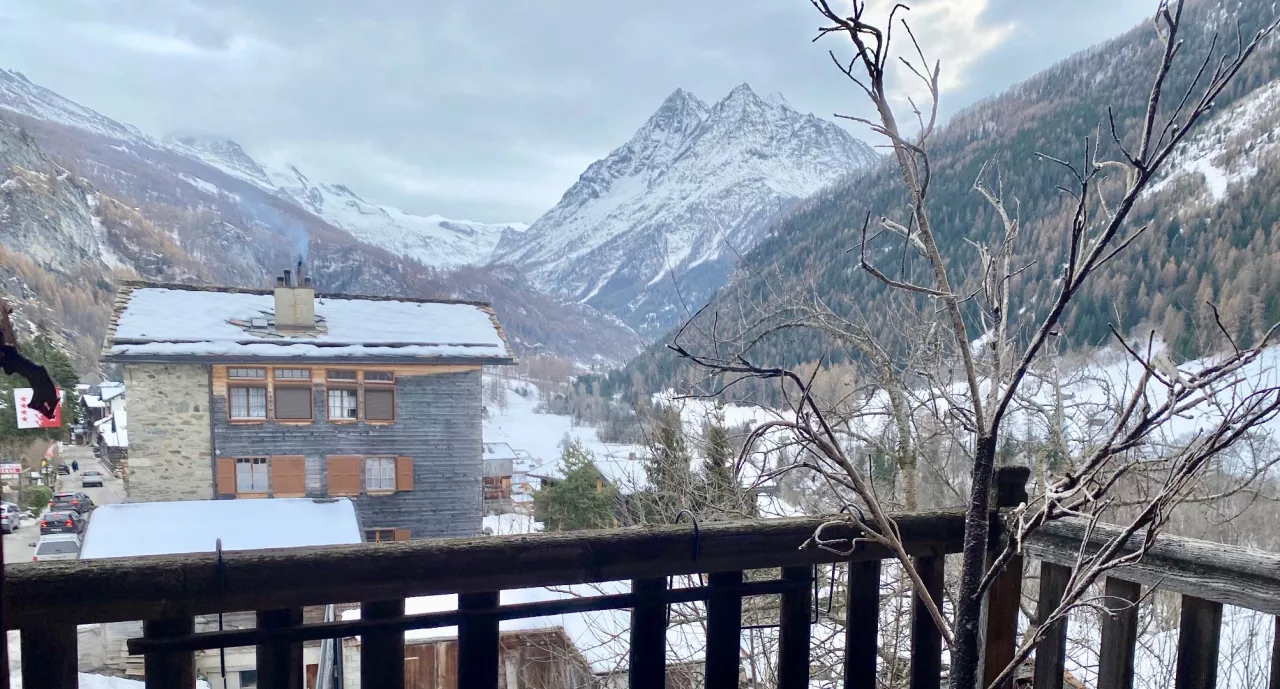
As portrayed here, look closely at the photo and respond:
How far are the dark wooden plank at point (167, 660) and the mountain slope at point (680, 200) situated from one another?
67.4 metres

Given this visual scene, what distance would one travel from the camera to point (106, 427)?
62.5ft

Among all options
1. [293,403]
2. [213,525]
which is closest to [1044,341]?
[213,525]

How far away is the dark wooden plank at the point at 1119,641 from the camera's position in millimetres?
1143

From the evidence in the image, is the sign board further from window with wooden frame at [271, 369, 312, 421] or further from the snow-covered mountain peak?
the snow-covered mountain peak

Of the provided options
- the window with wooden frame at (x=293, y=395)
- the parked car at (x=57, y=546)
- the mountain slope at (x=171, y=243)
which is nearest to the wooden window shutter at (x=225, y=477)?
the window with wooden frame at (x=293, y=395)

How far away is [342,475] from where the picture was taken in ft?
30.1

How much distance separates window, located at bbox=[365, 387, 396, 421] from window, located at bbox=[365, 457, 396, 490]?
0.59m

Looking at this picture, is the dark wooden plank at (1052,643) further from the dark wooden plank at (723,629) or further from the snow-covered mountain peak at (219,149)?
the snow-covered mountain peak at (219,149)

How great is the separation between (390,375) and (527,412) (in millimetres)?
14839

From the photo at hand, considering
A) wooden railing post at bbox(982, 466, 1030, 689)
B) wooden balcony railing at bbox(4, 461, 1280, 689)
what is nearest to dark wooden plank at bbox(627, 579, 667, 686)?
wooden balcony railing at bbox(4, 461, 1280, 689)

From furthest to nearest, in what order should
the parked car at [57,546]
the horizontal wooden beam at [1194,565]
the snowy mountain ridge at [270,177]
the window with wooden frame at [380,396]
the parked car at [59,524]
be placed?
1. the snowy mountain ridge at [270,177]
2. the parked car at [59,524]
3. the parked car at [57,546]
4. the window with wooden frame at [380,396]
5. the horizontal wooden beam at [1194,565]

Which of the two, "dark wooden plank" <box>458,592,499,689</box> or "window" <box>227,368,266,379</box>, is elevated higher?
"dark wooden plank" <box>458,592,499,689</box>

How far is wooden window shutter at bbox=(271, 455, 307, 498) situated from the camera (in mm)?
8984

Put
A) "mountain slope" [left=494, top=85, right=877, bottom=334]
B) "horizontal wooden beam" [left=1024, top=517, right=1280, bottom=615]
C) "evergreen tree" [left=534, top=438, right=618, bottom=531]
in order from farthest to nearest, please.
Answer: "mountain slope" [left=494, top=85, right=877, bottom=334]
"evergreen tree" [left=534, top=438, right=618, bottom=531]
"horizontal wooden beam" [left=1024, top=517, right=1280, bottom=615]
